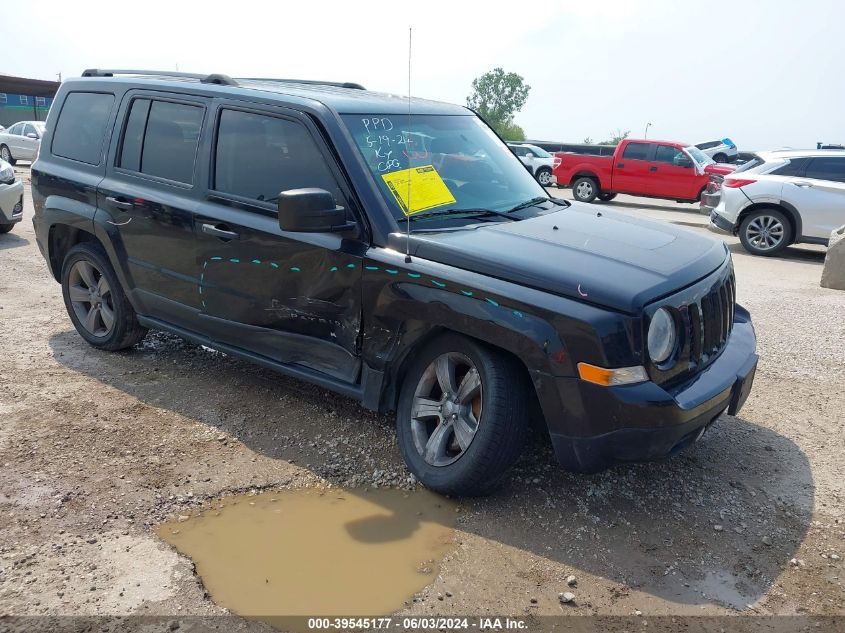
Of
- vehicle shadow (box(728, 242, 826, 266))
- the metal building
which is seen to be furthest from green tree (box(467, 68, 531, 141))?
vehicle shadow (box(728, 242, 826, 266))

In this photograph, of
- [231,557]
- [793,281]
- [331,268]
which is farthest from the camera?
[793,281]

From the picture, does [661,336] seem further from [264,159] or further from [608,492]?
[264,159]

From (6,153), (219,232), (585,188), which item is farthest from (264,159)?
(6,153)

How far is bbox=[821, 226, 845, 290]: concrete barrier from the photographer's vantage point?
333 inches

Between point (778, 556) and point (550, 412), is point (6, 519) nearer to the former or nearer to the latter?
point (550, 412)

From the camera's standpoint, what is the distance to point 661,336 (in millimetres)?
3277

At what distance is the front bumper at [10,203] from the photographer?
9680 mm

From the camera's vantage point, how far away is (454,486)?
3537 millimetres

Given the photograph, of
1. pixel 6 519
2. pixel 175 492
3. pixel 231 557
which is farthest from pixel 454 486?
pixel 6 519

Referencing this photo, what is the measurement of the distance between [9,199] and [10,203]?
52mm

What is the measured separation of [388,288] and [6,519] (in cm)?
205

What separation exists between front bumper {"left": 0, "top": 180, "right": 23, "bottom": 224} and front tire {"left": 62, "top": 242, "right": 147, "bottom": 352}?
Result: 16.3 ft

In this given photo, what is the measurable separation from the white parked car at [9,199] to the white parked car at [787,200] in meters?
10.4

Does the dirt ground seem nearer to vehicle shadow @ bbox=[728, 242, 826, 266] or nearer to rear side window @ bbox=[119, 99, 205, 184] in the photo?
rear side window @ bbox=[119, 99, 205, 184]
